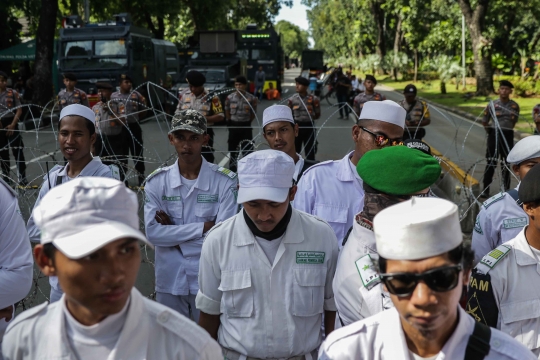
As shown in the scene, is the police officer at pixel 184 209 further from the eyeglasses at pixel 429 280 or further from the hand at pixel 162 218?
the eyeglasses at pixel 429 280

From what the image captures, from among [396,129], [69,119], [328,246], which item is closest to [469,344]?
[328,246]

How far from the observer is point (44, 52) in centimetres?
2358

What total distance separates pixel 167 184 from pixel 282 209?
5.22ft

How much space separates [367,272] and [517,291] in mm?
760

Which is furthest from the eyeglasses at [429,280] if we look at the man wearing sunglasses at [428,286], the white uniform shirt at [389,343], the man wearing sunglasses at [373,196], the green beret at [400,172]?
the green beret at [400,172]

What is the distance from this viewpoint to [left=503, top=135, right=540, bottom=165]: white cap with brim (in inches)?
179

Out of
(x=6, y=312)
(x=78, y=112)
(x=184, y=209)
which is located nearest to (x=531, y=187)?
(x=184, y=209)

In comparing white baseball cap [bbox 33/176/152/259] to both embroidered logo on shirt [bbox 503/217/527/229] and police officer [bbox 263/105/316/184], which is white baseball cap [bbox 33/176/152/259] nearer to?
embroidered logo on shirt [bbox 503/217/527/229]

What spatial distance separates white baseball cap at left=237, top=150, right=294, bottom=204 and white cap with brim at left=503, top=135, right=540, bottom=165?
2.12 meters

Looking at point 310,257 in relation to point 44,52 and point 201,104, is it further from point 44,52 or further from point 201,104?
point 44,52

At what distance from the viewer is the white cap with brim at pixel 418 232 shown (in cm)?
190

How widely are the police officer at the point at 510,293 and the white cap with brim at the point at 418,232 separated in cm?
105

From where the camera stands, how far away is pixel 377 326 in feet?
6.86

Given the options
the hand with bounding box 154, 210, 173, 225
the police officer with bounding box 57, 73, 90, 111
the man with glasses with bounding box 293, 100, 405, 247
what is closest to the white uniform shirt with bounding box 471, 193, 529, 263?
the man with glasses with bounding box 293, 100, 405, 247
